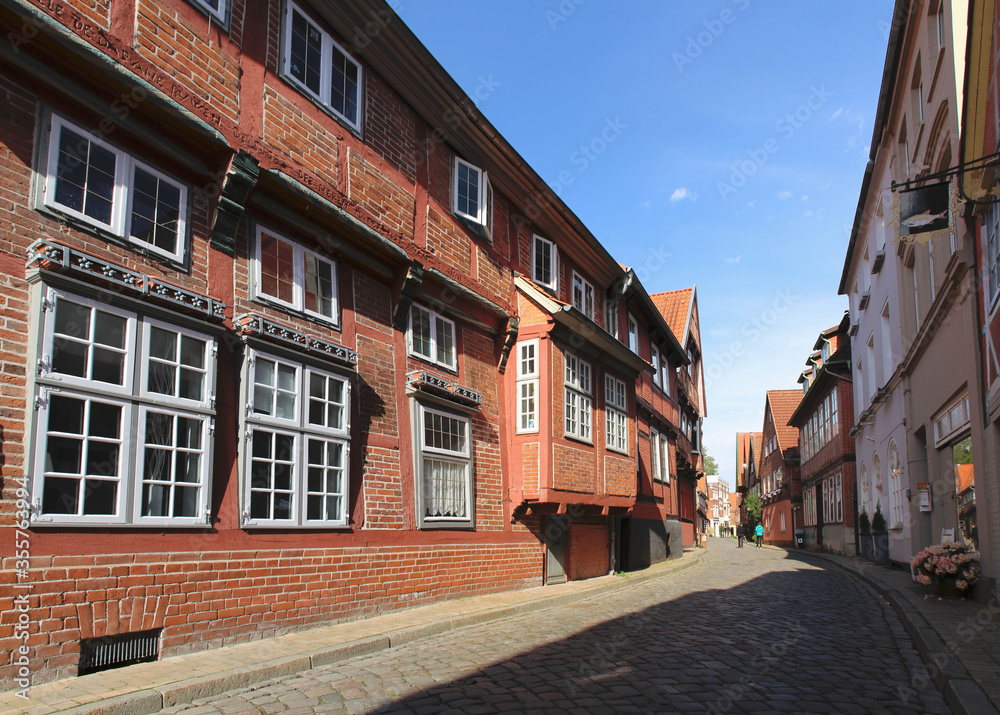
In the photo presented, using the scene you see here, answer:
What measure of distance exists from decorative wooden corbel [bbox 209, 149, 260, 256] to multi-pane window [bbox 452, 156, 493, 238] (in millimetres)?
5066

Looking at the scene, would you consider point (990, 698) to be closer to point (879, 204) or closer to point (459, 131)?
point (459, 131)

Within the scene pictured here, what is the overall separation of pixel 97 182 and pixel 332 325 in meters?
3.37

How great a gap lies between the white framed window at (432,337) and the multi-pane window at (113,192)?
13.8ft

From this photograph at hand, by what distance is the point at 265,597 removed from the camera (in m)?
7.97

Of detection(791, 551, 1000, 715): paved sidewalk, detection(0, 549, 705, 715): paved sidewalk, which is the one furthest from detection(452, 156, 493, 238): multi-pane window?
detection(791, 551, 1000, 715): paved sidewalk

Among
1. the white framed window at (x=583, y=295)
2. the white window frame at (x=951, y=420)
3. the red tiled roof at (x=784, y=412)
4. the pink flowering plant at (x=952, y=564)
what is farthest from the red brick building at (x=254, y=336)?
the red tiled roof at (x=784, y=412)

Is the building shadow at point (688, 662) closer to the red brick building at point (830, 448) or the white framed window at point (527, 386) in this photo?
the white framed window at point (527, 386)

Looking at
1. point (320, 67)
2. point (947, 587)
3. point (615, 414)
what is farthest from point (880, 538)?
point (320, 67)

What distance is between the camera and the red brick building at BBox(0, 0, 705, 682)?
6.17 m

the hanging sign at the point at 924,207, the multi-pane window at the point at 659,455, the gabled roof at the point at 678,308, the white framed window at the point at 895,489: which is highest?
the gabled roof at the point at 678,308

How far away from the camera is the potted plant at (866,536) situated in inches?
904

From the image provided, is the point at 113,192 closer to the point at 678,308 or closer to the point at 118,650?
the point at 118,650

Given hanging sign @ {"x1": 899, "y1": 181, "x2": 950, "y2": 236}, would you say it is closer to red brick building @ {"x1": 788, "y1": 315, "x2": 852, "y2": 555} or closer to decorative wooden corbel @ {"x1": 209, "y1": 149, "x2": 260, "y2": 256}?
decorative wooden corbel @ {"x1": 209, "y1": 149, "x2": 260, "y2": 256}

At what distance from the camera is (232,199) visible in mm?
8055
